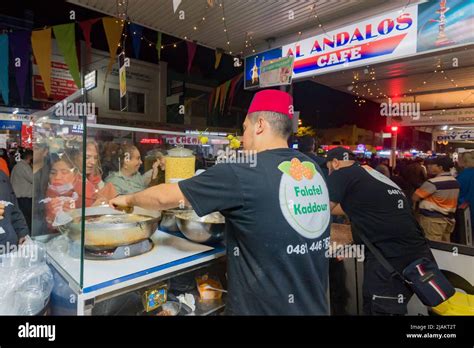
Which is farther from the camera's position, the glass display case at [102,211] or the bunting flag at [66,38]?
the bunting flag at [66,38]

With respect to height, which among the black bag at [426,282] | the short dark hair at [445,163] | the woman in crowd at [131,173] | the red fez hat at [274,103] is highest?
the red fez hat at [274,103]

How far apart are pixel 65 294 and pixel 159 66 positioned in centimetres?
958

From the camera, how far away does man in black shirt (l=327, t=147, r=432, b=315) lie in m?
2.12

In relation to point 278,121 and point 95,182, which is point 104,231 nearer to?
point 95,182

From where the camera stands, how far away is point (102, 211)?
179 cm

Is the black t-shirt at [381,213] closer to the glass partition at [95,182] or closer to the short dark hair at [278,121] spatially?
the short dark hair at [278,121]

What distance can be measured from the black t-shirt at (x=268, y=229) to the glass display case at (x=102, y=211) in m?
0.36

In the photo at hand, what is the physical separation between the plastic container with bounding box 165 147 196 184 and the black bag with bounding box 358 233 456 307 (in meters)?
1.73

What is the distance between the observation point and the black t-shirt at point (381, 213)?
83.4 inches

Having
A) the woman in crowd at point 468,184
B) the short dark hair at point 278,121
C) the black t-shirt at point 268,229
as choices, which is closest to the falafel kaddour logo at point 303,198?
the black t-shirt at point 268,229

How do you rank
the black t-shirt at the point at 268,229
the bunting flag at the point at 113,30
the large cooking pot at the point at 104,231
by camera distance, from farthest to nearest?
the bunting flag at the point at 113,30, the large cooking pot at the point at 104,231, the black t-shirt at the point at 268,229

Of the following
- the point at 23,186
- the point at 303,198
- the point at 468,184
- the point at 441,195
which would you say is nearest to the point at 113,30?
the point at 23,186

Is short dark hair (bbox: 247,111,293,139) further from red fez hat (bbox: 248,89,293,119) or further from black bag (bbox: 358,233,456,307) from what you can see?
black bag (bbox: 358,233,456,307)

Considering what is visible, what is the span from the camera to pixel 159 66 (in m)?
9.71
